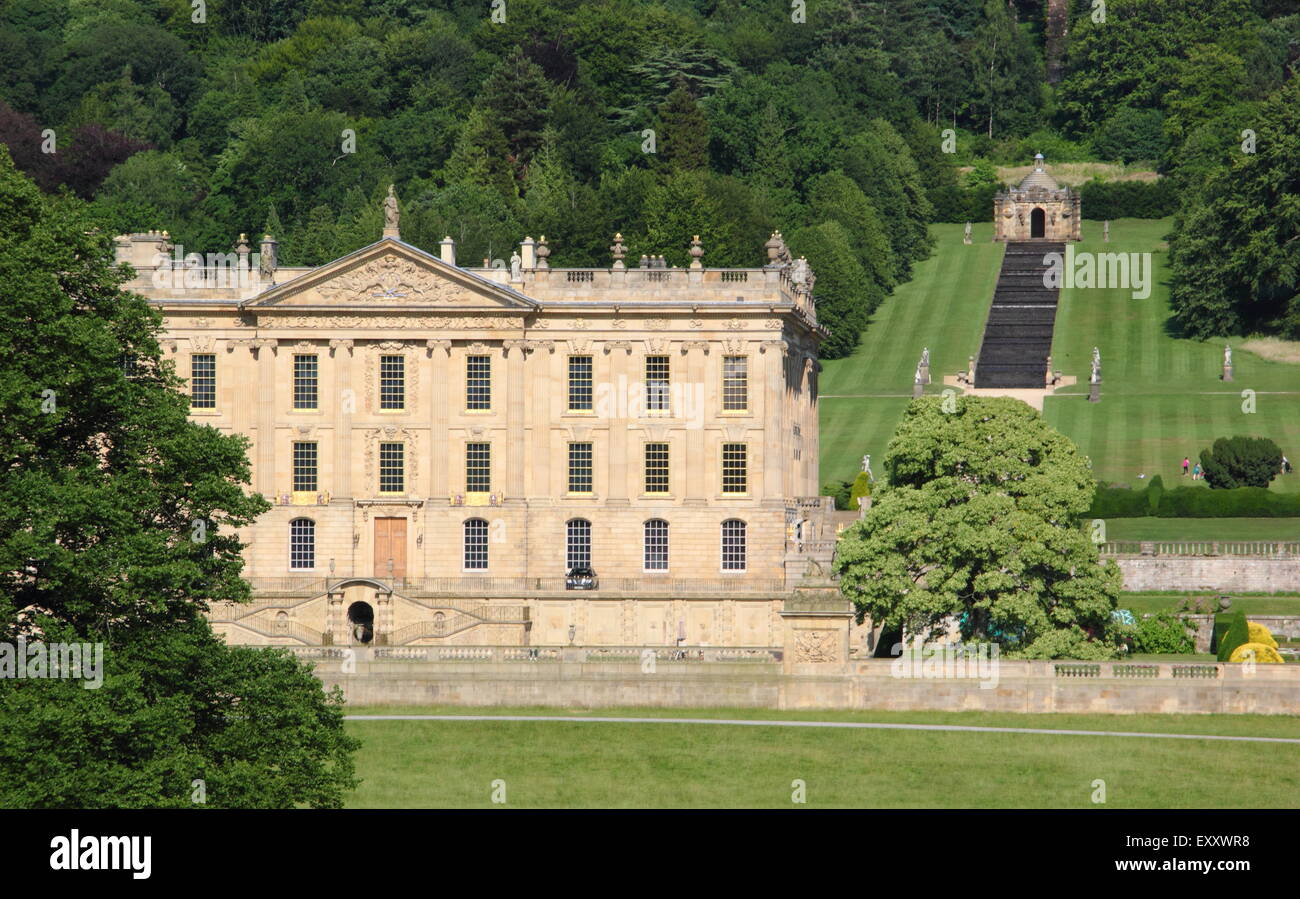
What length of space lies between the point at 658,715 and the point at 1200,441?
52.4 m

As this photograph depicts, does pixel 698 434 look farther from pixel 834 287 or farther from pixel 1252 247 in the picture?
pixel 1252 247

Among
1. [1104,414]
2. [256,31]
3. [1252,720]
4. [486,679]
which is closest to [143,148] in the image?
[256,31]

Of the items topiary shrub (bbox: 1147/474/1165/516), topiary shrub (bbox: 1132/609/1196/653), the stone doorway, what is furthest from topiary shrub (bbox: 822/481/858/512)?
the stone doorway

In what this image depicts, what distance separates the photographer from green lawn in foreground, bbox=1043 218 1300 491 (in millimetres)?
97000

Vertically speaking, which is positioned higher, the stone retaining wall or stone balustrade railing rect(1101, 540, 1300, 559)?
stone balustrade railing rect(1101, 540, 1300, 559)

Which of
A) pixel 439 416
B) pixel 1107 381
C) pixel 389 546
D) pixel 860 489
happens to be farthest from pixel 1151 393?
pixel 389 546

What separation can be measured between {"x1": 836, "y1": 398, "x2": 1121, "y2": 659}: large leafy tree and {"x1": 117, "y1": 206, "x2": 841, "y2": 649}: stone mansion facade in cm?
1033

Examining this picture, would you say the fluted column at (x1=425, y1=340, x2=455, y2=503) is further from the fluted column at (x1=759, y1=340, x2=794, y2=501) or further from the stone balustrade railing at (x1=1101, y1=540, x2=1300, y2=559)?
the stone balustrade railing at (x1=1101, y1=540, x2=1300, y2=559)

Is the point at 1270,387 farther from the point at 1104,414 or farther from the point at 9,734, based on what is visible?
the point at 9,734

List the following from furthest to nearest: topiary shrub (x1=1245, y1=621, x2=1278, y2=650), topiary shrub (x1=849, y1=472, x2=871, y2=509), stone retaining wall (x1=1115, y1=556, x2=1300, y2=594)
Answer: topiary shrub (x1=849, y1=472, x2=871, y2=509) → stone retaining wall (x1=1115, y1=556, x2=1300, y2=594) → topiary shrub (x1=1245, y1=621, x2=1278, y2=650)

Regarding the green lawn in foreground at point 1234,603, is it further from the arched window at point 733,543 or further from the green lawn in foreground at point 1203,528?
the arched window at point 733,543

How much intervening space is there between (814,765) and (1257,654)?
14306 millimetres
